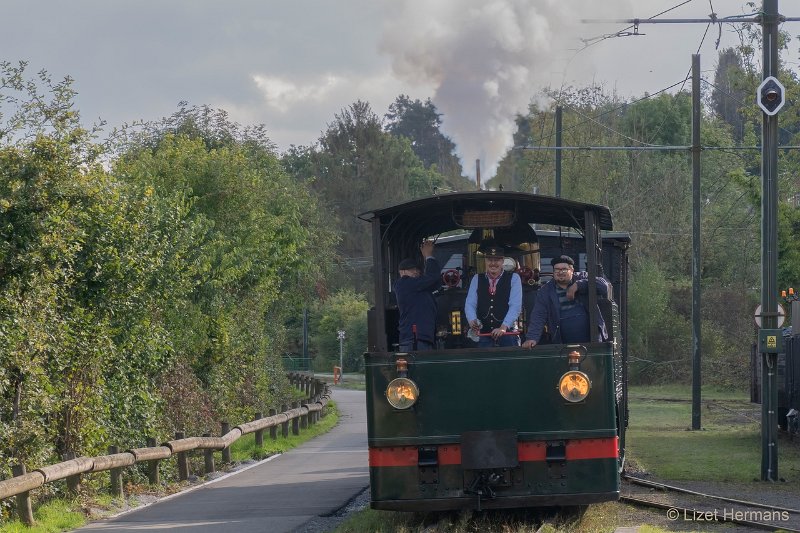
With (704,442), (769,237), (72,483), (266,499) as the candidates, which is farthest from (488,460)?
(704,442)

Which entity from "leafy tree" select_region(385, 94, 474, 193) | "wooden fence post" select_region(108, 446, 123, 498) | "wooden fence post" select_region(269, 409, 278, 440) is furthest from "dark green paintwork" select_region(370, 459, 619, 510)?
"leafy tree" select_region(385, 94, 474, 193)

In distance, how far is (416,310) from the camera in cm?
1166

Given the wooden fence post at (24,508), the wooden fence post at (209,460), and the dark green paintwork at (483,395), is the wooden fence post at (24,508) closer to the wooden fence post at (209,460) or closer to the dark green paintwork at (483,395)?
the dark green paintwork at (483,395)

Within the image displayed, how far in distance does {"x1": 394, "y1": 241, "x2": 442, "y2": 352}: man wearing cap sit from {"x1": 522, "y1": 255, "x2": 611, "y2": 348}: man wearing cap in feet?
3.20

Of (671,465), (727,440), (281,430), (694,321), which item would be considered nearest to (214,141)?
(281,430)

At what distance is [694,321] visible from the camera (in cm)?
2698

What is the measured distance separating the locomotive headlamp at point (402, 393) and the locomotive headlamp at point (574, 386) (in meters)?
1.33

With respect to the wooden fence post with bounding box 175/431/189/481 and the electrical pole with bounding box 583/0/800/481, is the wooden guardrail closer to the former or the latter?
the wooden fence post with bounding box 175/431/189/481

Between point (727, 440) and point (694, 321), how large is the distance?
450 centimetres

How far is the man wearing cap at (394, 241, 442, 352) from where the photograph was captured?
1161 cm

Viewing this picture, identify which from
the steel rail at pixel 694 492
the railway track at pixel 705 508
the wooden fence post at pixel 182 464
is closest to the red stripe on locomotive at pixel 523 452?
the railway track at pixel 705 508

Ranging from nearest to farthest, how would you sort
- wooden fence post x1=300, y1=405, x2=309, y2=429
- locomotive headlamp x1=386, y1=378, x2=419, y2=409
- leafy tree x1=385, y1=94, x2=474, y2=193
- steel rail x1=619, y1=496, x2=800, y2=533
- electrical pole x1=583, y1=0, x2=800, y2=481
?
1. locomotive headlamp x1=386, y1=378, x2=419, y2=409
2. steel rail x1=619, y1=496, x2=800, y2=533
3. electrical pole x1=583, y1=0, x2=800, y2=481
4. wooden fence post x1=300, y1=405, x2=309, y2=429
5. leafy tree x1=385, y1=94, x2=474, y2=193

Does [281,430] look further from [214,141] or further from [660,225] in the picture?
[660,225]

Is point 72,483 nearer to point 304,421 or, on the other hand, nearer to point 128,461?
point 128,461
